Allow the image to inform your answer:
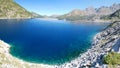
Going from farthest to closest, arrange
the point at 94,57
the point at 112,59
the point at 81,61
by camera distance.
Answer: the point at 81,61 < the point at 94,57 < the point at 112,59

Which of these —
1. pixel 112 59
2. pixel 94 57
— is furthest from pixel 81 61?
pixel 112 59

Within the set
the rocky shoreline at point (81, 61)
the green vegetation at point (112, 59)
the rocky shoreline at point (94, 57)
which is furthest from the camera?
the rocky shoreline at point (81, 61)

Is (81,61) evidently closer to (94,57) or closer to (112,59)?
(94,57)

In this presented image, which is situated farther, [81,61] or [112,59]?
[81,61]

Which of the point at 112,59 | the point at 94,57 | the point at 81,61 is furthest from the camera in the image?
the point at 81,61

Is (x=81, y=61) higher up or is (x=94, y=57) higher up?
(x=94, y=57)

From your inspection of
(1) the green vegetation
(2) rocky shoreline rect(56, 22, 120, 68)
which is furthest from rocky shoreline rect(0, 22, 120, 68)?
(1) the green vegetation

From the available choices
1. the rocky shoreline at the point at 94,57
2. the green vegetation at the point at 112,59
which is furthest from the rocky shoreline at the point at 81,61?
the green vegetation at the point at 112,59

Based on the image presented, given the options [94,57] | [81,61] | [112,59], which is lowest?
[81,61]

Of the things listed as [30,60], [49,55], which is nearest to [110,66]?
[30,60]

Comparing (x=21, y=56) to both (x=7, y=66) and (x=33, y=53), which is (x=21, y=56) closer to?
(x=33, y=53)

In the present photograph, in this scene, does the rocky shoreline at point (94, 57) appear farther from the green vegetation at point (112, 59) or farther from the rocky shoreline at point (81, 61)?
the green vegetation at point (112, 59)
